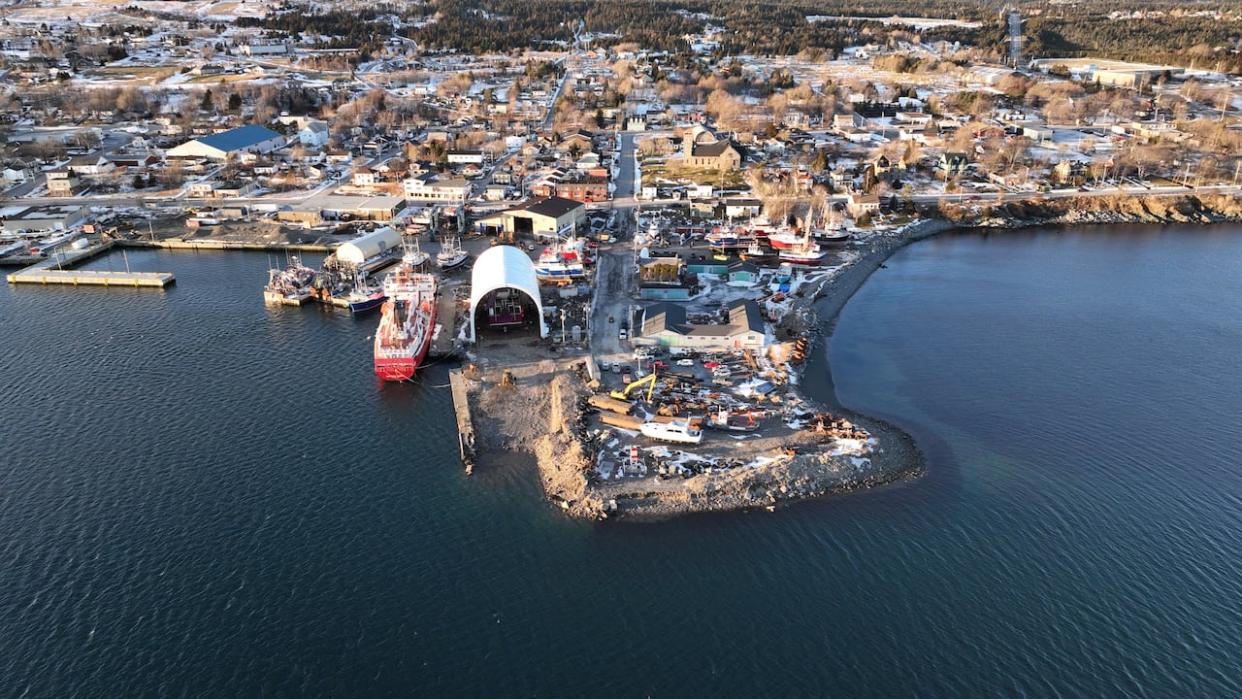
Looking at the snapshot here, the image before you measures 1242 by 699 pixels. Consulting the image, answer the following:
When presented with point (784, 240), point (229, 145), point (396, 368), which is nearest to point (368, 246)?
point (396, 368)

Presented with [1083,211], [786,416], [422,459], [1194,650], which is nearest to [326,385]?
[422,459]

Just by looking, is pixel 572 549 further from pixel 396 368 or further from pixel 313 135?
pixel 313 135

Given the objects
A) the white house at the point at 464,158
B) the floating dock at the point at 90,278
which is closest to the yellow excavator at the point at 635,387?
the floating dock at the point at 90,278

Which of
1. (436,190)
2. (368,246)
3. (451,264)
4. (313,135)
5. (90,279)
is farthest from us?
(313,135)

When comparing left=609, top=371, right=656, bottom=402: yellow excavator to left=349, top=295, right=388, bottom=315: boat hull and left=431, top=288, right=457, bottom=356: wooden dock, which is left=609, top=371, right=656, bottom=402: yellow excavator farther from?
left=349, top=295, right=388, bottom=315: boat hull

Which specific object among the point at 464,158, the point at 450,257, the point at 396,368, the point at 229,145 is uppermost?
the point at 229,145

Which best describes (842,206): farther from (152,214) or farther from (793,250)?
(152,214)

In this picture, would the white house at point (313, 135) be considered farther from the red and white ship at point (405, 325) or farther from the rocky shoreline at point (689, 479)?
the rocky shoreline at point (689, 479)
